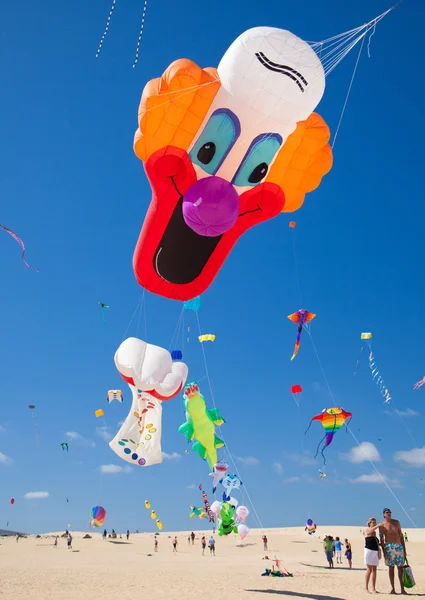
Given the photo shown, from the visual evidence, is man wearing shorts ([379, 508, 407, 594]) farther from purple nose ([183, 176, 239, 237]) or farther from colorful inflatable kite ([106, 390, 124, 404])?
colorful inflatable kite ([106, 390, 124, 404])

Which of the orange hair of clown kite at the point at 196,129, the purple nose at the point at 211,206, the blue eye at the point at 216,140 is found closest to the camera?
the purple nose at the point at 211,206

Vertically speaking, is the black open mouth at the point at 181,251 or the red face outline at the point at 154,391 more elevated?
the black open mouth at the point at 181,251

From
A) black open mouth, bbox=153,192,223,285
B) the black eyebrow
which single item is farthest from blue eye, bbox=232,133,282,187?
black open mouth, bbox=153,192,223,285

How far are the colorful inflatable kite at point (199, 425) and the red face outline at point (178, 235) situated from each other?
525cm

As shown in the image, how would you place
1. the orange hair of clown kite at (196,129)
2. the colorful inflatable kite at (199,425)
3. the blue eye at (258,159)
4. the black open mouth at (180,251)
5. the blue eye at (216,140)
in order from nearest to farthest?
the orange hair of clown kite at (196,129)
the blue eye at (216,140)
the blue eye at (258,159)
the black open mouth at (180,251)
the colorful inflatable kite at (199,425)

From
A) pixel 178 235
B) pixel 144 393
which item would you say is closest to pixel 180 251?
pixel 178 235

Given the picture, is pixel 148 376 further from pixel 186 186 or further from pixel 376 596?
pixel 376 596

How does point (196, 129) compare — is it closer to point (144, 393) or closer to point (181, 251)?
point (181, 251)

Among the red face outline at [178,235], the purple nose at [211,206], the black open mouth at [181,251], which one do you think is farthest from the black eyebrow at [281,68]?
the black open mouth at [181,251]

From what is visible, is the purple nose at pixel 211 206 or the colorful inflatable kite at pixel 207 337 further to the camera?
the colorful inflatable kite at pixel 207 337

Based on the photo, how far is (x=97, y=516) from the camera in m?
16.6

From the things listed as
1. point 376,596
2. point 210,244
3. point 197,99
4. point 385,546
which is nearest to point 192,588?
point 376,596

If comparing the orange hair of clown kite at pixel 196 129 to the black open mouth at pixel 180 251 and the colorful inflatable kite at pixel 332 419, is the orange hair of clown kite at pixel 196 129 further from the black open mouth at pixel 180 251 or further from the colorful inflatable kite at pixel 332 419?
the colorful inflatable kite at pixel 332 419

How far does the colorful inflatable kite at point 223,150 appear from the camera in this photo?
25.1 ft
